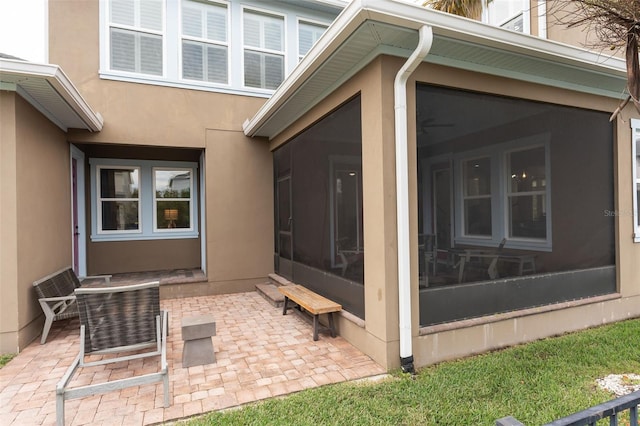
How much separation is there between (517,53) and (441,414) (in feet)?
11.3

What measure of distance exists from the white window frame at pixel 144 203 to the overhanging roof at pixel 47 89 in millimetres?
2150

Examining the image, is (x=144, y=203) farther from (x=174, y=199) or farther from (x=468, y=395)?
(x=468, y=395)

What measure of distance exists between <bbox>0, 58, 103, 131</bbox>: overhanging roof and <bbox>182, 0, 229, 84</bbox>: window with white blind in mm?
2116

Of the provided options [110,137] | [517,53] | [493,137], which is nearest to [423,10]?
[517,53]

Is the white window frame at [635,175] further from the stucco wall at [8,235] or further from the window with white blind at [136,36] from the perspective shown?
the stucco wall at [8,235]

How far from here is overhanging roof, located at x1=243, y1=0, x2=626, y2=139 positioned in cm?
285

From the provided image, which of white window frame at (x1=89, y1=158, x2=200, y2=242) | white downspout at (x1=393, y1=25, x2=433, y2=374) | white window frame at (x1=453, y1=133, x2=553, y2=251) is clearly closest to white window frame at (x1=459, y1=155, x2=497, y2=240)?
white window frame at (x1=453, y1=133, x2=553, y2=251)

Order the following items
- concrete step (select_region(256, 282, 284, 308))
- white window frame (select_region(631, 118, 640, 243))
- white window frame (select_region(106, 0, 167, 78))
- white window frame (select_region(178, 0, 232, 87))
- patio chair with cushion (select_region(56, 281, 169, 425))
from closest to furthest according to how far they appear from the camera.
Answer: patio chair with cushion (select_region(56, 281, 169, 425)) → white window frame (select_region(631, 118, 640, 243)) → concrete step (select_region(256, 282, 284, 308)) → white window frame (select_region(106, 0, 167, 78)) → white window frame (select_region(178, 0, 232, 87))

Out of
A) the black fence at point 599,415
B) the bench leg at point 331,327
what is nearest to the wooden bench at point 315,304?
the bench leg at point 331,327

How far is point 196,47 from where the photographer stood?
21.4ft

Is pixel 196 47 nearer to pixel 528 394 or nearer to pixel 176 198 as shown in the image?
pixel 176 198

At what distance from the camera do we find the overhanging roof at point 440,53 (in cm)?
285

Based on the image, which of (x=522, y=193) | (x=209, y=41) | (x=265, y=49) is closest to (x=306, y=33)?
(x=265, y=49)

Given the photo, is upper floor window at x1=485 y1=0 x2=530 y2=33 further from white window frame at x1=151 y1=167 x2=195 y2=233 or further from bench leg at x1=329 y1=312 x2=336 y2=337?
white window frame at x1=151 y1=167 x2=195 y2=233
